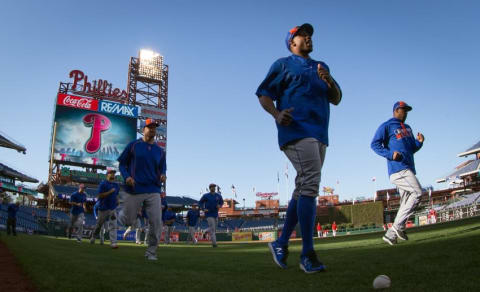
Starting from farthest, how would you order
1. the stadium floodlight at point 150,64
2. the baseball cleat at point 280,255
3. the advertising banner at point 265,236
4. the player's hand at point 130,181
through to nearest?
the stadium floodlight at point 150,64 < the advertising banner at point 265,236 < the player's hand at point 130,181 < the baseball cleat at point 280,255

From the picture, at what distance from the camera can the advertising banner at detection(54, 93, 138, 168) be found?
38.1 metres

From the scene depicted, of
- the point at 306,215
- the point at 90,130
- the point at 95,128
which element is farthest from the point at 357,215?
the point at 306,215

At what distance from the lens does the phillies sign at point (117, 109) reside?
1634 inches

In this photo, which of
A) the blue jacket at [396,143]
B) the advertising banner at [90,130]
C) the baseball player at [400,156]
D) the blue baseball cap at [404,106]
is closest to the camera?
the baseball player at [400,156]

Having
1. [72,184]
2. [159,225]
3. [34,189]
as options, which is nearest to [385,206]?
[72,184]

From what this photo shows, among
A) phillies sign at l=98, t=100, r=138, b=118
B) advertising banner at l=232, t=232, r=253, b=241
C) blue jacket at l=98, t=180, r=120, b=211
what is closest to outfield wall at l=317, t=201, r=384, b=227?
advertising banner at l=232, t=232, r=253, b=241

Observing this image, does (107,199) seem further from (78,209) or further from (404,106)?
(404,106)

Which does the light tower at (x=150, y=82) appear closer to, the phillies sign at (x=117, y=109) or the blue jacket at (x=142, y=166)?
the phillies sign at (x=117, y=109)

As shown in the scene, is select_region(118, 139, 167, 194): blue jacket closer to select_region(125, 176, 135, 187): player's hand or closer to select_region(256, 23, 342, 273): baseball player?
select_region(125, 176, 135, 187): player's hand

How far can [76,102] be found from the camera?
3984cm

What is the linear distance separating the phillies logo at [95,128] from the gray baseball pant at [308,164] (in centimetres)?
3961

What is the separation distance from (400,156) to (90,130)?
38.9m

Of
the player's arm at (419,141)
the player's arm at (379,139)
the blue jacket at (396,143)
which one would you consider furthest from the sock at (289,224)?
the player's arm at (419,141)

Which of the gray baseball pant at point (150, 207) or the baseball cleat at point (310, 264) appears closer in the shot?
the baseball cleat at point (310, 264)
